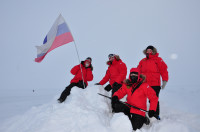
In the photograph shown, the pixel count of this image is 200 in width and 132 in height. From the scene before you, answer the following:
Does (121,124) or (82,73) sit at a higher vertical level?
(82,73)

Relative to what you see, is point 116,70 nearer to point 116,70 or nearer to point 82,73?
point 116,70

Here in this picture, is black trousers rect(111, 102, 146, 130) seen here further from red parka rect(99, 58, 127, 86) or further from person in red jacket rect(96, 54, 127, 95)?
red parka rect(99, 58, 127, 86)

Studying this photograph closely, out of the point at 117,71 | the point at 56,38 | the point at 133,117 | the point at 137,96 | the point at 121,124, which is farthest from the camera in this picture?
the point at 56,38

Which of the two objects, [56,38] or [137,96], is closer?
[137,96]

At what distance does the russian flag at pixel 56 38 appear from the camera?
6066 mm

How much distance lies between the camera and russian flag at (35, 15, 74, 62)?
6.07m

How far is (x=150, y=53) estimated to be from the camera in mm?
4961

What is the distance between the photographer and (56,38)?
6121 millimetres

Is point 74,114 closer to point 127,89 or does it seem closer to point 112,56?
point 127,89

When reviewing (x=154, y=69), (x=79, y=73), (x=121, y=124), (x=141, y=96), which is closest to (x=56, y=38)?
(x=79, y=73)

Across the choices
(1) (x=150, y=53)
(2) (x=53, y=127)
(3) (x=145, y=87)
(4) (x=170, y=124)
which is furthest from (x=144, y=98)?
(2) (x=53, y=127)

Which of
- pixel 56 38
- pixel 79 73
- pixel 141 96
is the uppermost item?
pixel 56 38

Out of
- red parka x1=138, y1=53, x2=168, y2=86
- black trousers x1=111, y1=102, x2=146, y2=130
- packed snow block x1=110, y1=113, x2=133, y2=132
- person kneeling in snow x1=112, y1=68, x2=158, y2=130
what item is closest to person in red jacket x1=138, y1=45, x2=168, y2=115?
red parka x1=138, y1=53, x2=168, y2=86

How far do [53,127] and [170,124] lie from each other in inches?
104
